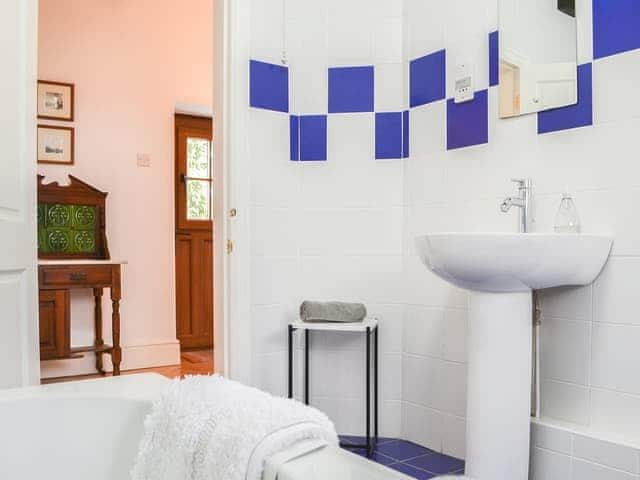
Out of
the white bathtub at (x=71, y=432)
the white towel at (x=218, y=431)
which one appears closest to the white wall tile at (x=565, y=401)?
the white towel at (x=218, y=431)

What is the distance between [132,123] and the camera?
3.80 metres

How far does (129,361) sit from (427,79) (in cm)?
275

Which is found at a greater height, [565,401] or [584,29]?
[584,29]

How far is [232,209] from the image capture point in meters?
2.29

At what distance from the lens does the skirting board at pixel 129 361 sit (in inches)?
138

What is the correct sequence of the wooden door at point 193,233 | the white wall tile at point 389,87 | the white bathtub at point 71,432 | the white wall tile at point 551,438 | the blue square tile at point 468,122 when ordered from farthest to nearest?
the wooden door at point 193,233, the white wall tile at point 389,87, the blue square tile at point 468,122, the white wall tile at point 551,438, the white bathtub at point 71,432

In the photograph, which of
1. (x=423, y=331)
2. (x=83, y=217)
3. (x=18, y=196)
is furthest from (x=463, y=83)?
(x=83, y=217)

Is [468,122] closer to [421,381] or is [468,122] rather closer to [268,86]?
[268,86]

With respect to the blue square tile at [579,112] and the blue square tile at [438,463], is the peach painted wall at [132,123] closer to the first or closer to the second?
the blue square tile at [438,463]

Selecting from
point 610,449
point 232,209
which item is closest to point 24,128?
point 232,209

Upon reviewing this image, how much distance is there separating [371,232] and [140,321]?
2.13 m

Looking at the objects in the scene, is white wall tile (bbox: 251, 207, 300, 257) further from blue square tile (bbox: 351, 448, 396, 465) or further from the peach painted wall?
the peach painted wall

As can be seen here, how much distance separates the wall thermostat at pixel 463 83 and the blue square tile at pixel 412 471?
1.43 metres

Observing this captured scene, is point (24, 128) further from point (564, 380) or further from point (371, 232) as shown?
point (564, 380)
